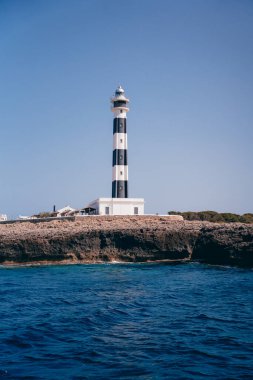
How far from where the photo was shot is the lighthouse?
48.3m

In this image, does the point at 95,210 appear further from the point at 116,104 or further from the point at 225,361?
the point at 225,361

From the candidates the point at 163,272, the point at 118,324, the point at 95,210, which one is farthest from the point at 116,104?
the point at 118,324

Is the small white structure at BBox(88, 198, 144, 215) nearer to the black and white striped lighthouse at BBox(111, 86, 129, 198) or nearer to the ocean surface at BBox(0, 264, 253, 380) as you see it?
the black and white striped lighthouse at BBox(111, 86, 129, 198)

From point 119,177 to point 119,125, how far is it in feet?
21.2

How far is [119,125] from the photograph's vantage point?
50.1 m

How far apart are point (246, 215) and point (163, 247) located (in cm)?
2738

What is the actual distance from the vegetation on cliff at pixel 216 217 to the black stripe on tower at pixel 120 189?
37.1 ft

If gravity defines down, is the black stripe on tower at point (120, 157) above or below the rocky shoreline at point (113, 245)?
above

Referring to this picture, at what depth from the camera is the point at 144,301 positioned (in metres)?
16.8

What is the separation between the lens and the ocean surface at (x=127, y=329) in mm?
8898

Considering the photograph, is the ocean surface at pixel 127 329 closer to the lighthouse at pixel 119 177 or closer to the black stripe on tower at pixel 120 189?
the lighthouse at pixel 119 177

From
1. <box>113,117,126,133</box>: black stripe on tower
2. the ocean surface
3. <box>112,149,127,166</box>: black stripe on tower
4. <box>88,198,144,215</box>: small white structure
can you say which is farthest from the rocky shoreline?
<box>113,117,126,133</box>: black stripe on tower

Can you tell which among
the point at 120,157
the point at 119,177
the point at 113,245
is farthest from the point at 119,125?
the point at 113,245

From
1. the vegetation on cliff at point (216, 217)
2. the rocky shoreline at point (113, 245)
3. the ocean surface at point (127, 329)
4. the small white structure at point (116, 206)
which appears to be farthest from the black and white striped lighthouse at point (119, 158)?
the ocean surface at point (127, 329)
